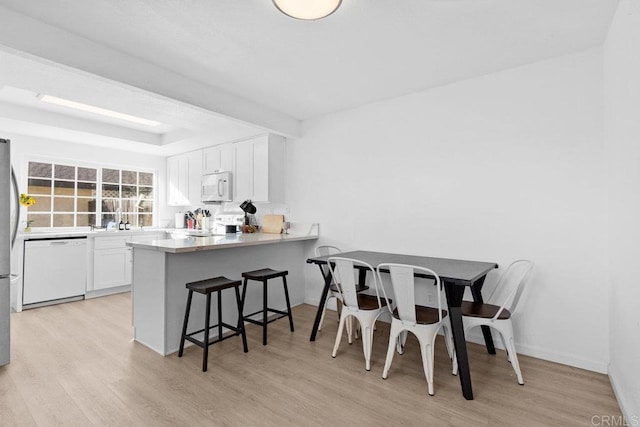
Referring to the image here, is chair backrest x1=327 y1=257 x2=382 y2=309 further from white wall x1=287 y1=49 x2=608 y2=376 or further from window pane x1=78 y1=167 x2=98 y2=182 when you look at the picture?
window pane x1=78 y1=167 x2=98 y2=182

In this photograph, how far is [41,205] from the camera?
4719 millimetres

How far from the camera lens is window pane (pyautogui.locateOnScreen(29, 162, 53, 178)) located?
4633mm

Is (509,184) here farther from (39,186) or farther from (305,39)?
(39,186)

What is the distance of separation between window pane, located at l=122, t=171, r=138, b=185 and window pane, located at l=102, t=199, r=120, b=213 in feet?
1.27

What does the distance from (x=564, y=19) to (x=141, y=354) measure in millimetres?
4006

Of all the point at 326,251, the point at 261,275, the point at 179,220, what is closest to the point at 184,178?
the point at 179,220

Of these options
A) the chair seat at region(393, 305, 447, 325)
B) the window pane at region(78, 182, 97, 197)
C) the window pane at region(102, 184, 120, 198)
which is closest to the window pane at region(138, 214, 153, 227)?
the window pane at region(102, 184, 120, 198)

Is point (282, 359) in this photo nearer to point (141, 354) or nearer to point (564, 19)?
point (141, 354)

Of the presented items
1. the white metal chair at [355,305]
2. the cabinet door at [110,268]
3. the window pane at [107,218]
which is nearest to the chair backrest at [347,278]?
the white metal chair at [355,305]

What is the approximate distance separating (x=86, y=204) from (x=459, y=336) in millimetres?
5609

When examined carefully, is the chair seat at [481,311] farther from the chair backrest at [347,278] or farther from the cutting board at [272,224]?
the cutting board at [272,224]

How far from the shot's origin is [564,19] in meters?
2.17

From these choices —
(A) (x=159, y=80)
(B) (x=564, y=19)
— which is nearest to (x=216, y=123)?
(A) (x=159, y=80)

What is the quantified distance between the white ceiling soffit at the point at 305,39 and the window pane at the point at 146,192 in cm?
350
